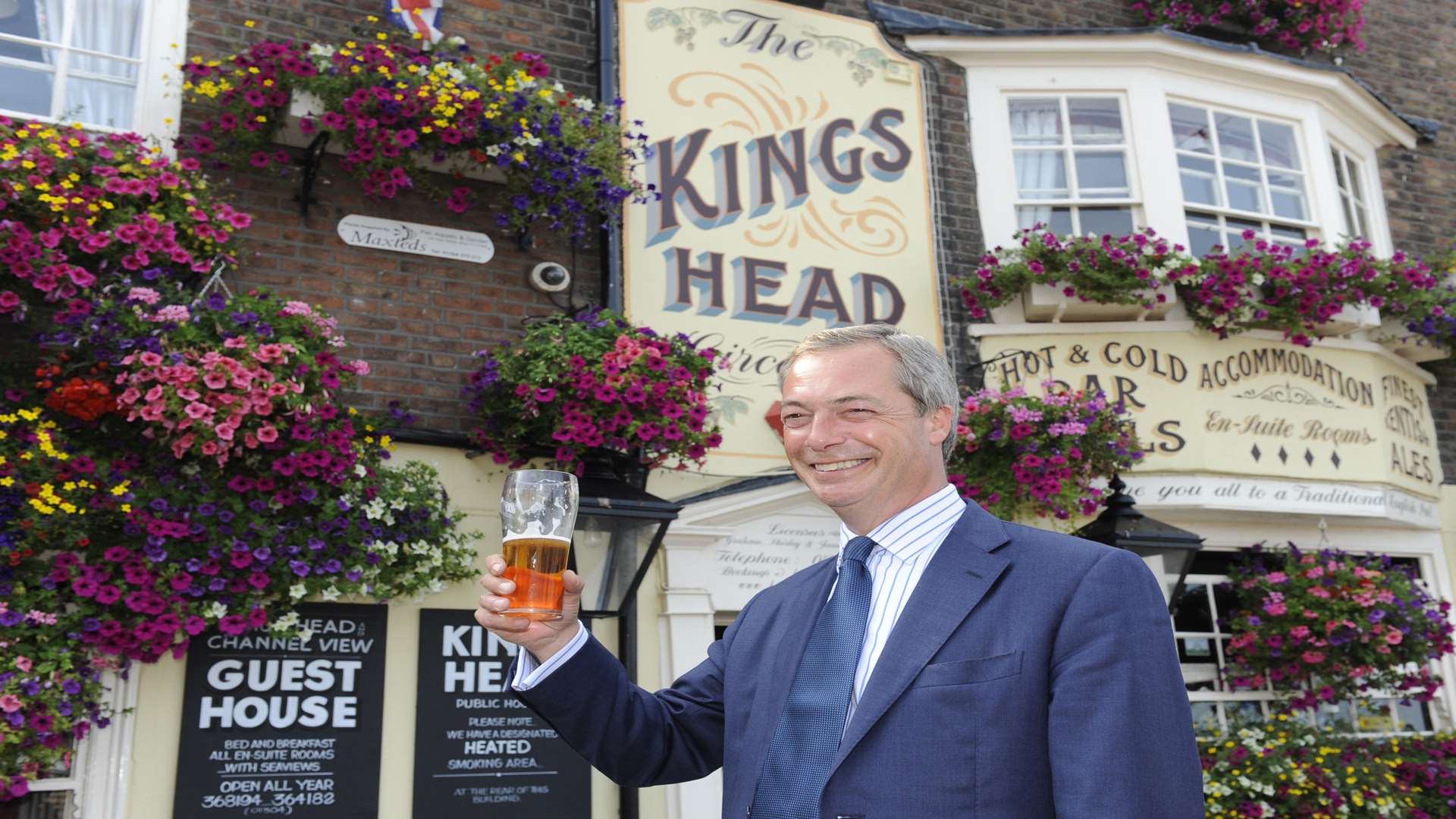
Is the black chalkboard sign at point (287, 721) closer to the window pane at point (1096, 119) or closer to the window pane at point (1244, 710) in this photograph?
the window pane at point (1244, 710)

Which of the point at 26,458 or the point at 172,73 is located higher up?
the point at 172,73

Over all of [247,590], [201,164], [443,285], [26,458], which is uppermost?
[201,164]

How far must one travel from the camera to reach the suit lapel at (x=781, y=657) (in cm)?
200

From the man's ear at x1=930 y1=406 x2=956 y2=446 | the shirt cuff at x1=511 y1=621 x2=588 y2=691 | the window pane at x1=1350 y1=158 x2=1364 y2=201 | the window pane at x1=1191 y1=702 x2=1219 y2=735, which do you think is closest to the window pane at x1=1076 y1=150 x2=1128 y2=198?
the window pane at x1=1350 y1=158 x2=1364 y2=201

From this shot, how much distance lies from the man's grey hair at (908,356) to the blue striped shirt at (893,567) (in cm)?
17

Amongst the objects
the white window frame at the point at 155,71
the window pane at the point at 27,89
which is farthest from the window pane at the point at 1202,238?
the window pane at the point at 27,89

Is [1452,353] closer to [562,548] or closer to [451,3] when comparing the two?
[451,3]

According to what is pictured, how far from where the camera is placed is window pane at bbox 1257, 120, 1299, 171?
7828 mm

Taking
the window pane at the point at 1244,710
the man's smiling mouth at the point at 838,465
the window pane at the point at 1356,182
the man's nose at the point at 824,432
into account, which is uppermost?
the window pane at the point at 1356,182

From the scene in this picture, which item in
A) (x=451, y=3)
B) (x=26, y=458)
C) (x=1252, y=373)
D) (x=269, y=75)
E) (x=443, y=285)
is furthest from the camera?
(x=1252, y=373)

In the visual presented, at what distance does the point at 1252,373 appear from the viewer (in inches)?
278

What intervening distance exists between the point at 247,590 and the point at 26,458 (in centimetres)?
88

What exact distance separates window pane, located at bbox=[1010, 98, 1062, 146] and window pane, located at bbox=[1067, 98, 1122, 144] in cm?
9

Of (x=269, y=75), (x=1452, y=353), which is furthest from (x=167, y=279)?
(x=1452, y=353)
